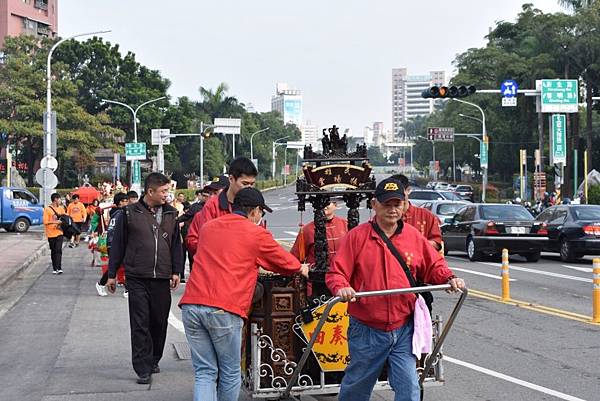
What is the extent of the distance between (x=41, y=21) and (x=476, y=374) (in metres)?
78.7

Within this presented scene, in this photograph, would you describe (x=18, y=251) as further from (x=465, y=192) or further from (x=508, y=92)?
(x=465, y=192)

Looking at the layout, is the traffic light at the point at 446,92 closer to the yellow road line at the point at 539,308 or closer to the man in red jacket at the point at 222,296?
the yellow road line at the point at 539,308

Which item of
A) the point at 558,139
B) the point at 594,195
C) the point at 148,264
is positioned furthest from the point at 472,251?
the point at 594,195

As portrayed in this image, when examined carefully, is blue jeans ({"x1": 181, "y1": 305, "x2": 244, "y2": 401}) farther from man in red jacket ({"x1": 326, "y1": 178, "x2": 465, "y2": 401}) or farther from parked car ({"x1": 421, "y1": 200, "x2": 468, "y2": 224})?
parked car ({"x1": 421, "y1": 200, "x2": 468, "y2": 224})

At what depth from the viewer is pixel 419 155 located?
14150 cm

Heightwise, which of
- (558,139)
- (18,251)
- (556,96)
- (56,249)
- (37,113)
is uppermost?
(37,113)

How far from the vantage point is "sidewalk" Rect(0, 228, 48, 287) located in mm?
20766

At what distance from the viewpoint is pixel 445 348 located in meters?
10.4

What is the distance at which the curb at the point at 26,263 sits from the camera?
19081mm

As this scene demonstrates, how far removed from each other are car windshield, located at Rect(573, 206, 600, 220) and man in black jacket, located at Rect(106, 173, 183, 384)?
15897 millimetres

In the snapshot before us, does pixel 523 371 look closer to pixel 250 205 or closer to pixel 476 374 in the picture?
pixel 476 374

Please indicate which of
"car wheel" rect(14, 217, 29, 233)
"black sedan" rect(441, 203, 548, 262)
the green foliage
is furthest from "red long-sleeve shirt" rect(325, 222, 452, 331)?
the green foliage

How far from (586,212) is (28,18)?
66.2 m

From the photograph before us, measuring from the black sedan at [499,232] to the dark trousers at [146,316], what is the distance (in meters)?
14.6
